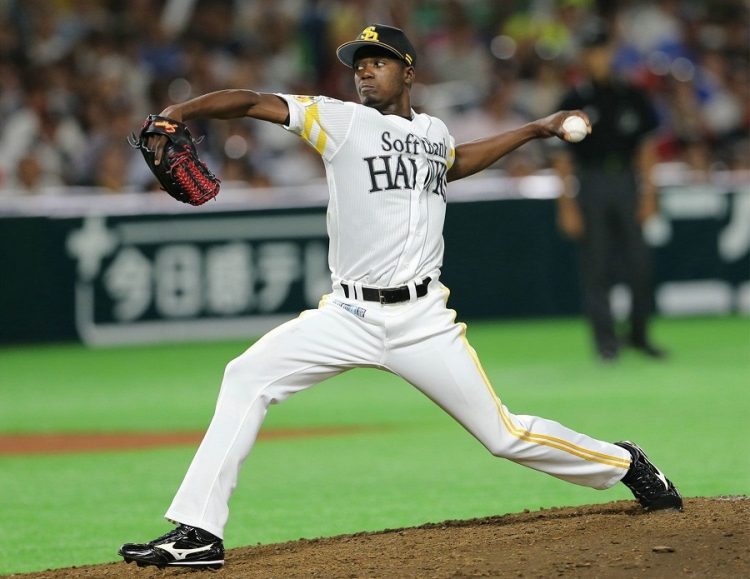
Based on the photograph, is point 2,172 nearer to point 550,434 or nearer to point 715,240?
point 715,240

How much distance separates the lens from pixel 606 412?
9125mm

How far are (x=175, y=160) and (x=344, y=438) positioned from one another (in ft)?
14.0

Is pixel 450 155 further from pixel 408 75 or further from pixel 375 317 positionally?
pixel 375 317

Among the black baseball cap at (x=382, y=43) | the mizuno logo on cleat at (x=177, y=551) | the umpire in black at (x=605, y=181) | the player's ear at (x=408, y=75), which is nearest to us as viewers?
the mizuno logo on cleat at (x=177, y=551)

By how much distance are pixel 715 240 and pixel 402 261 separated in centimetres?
1012

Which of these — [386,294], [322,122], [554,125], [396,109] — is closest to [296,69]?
[554,125]

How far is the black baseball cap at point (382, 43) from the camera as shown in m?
5.24

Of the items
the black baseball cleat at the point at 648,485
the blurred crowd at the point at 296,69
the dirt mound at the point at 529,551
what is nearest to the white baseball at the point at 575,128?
the black baseball cleat at the point at 648,485

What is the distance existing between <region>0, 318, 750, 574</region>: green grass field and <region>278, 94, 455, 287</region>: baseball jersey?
1.44 metres

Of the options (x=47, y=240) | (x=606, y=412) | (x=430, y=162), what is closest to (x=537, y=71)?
(x=47, y=240)

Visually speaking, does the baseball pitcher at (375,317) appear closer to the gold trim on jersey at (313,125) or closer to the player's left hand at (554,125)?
the gold trim on jersey at (313,125)

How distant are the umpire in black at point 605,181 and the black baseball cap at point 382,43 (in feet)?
19.7

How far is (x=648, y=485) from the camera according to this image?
5.47m

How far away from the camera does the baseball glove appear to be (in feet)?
15.1
